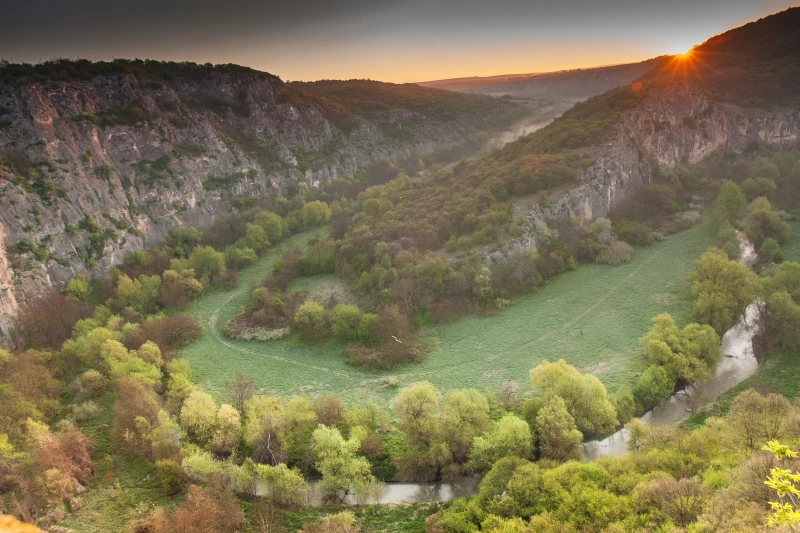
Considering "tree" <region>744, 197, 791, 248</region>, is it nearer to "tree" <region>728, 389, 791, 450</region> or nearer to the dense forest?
the dense forest

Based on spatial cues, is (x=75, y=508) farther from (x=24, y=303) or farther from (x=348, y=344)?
(x=24, y=303)

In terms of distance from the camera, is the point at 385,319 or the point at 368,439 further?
the point at 385,319

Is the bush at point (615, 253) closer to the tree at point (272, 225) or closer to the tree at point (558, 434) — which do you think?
the tree at point (558, 434)

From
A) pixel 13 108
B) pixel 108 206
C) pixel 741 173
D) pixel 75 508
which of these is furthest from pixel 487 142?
pixel 75 508

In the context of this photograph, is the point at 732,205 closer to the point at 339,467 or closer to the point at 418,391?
the point at 418,391

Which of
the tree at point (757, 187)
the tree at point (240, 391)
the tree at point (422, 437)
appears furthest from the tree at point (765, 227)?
the tree at point (240, 391)

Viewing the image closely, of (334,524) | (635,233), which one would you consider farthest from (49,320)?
(635,233)
